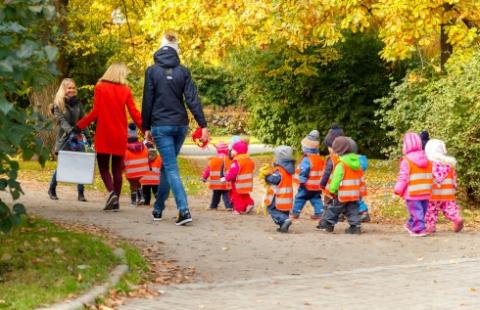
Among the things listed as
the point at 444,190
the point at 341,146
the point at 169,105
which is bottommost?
the point at 444,190

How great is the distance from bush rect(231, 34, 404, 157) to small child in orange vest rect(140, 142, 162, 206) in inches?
557

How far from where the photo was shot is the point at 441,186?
38.9 feet

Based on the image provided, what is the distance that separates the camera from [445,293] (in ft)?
25.4

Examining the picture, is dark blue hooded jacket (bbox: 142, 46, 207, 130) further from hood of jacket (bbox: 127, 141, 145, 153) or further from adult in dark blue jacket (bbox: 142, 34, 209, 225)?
hood of jacket (bbox: 127, 141, 145, 153)

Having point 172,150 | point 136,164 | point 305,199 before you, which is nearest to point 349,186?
point 305,199

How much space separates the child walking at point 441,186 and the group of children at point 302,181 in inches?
35.0

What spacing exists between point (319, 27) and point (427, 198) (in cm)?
710

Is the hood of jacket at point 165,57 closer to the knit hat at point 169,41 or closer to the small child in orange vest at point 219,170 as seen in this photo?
the knit hat at point 169,41

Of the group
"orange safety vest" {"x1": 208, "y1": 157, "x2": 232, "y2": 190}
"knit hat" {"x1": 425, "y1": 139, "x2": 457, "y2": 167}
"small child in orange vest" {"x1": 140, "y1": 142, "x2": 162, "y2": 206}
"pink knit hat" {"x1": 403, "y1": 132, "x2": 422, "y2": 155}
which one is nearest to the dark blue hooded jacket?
"pink knit hat" {"x1": 403, "y1": 132, "x2": 422, "y2": 155}

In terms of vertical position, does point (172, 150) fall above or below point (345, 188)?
above

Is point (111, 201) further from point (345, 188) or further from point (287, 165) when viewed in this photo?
point (345, 188)

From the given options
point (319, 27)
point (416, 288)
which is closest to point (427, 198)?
point (416, 288)

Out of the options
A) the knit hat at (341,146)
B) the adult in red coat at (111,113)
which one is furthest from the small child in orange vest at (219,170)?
the knit hat at (341,146)

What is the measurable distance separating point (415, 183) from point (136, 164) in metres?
4.49
